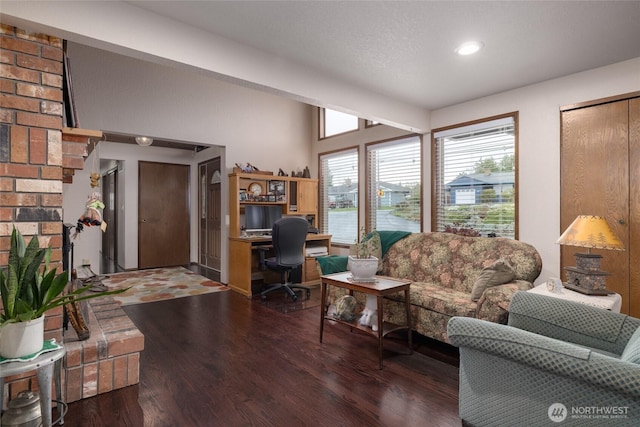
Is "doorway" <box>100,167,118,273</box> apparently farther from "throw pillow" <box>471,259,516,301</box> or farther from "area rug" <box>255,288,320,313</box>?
"throw pillow" <box>471,259,516,301</box>

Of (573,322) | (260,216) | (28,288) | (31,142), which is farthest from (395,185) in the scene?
(28,288)

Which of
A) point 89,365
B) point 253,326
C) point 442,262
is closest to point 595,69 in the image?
point 442,262

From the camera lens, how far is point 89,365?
6.77 ft

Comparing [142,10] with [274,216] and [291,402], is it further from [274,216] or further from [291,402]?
[274,216]

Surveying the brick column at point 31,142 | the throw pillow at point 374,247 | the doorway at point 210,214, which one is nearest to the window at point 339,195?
the throw pillow at point 374,247

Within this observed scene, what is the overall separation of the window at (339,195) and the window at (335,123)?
0.38m

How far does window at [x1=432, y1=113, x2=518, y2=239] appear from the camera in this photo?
3791mm

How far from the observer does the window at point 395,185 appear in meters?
4.70

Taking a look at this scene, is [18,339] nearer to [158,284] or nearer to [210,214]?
[158,284]

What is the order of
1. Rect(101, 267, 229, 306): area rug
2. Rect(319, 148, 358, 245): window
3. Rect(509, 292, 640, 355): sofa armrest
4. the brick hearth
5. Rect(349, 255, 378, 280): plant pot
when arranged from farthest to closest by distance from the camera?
Rect(319, 148, 358, 245): window → Rect(101, 267, 229, 306): area rug → Rect(349, 255, 378, 280): plant pot → the brick hearth → Rect(509, 292, 640, 355): sofa armrest

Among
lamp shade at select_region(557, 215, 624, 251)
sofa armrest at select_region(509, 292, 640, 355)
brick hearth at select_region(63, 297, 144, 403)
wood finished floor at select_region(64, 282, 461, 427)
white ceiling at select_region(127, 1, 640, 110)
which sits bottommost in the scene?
wood finished floor at select_region(64, 282, 461, 427)

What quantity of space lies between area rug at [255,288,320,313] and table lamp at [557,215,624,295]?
266cm

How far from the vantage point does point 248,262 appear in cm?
462

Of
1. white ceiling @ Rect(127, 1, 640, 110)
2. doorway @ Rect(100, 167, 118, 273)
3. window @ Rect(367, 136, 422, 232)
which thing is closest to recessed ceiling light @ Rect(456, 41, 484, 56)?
white ceiling @ Rect(127, 1, 640, 110)
